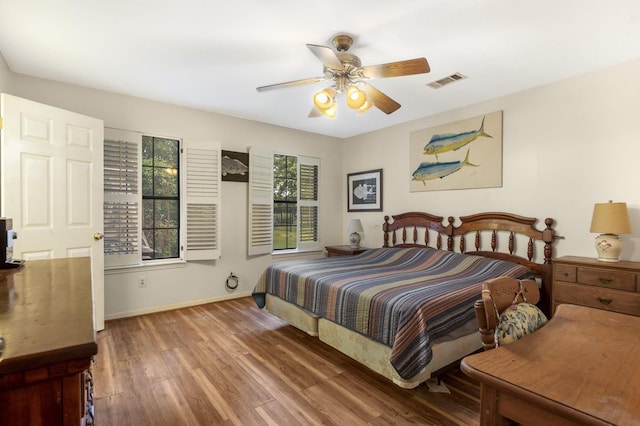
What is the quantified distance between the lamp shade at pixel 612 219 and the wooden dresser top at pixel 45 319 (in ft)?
10.9

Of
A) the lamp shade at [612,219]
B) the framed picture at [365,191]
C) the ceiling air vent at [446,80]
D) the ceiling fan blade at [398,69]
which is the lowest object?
the lamp shade at [612,219]

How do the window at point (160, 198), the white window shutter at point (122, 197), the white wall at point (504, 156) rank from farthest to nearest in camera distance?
the window at point (160, 198), the white window shutter at point (122, 197), the white wall at point (504, 156)

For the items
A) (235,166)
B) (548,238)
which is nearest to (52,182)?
(235,166)

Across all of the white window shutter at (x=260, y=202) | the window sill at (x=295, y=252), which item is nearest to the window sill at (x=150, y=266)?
the white window shutter at (x=260, y=202)

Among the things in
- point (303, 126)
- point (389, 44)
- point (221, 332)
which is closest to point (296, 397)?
point (221, 332)

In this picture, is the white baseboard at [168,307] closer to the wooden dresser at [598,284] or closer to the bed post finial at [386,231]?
the bed post finial at [386,231]

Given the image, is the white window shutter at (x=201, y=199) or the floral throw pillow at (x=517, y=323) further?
the white window shutter at (x=201, y=199)

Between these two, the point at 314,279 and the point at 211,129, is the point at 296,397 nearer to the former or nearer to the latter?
the point at 314,279

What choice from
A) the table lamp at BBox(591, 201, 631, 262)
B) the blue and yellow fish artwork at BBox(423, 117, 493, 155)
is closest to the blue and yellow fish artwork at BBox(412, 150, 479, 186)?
the blue and yellow fish artwork at BBox(423, 117, 493, 155)

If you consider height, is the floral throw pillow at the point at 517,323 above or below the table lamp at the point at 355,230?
below

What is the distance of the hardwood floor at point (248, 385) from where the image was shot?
188cm

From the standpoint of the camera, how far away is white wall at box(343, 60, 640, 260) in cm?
267

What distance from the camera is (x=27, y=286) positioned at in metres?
1.26

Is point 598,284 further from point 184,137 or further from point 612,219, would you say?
point 184,137
